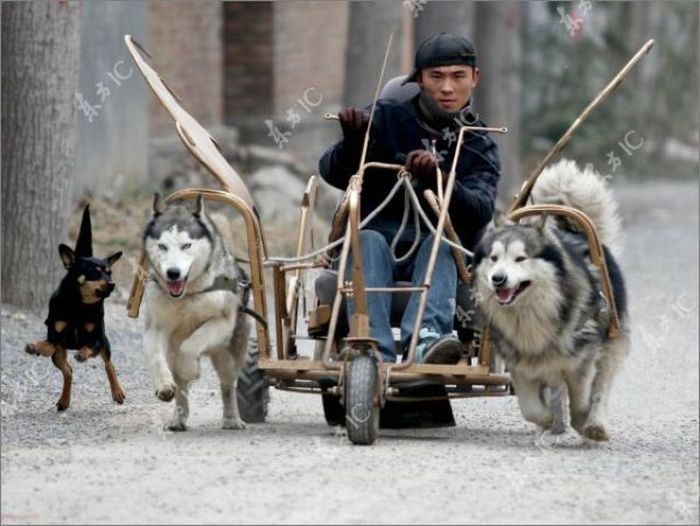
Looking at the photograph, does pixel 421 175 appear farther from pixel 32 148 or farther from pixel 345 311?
pixel 32 148

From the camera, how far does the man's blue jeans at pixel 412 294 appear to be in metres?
8.38

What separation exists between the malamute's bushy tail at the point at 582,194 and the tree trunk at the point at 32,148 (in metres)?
4.46

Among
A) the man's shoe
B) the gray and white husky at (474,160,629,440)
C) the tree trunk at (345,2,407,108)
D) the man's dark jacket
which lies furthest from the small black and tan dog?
the tree trunk at (345,2,407,108)

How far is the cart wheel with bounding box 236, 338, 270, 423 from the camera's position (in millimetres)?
8945

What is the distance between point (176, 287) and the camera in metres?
8.20

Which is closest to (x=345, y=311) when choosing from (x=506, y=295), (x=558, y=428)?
(x=506, y=295)

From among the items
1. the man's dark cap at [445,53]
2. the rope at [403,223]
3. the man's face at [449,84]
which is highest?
the man's dark cap at [445,53]

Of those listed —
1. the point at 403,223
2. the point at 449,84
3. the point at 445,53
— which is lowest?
the point at 403,223

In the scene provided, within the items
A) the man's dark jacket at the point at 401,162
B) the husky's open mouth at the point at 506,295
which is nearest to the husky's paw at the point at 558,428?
the husky's open mouth at the point at 506,295

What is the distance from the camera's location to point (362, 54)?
18.7m

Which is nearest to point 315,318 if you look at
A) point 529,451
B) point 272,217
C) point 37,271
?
point 529,451

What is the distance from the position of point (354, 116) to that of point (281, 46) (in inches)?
553

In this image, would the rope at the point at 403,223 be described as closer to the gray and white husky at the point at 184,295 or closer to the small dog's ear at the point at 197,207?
the gray and white husky at the point at 184,295

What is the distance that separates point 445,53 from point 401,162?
0.57 m
